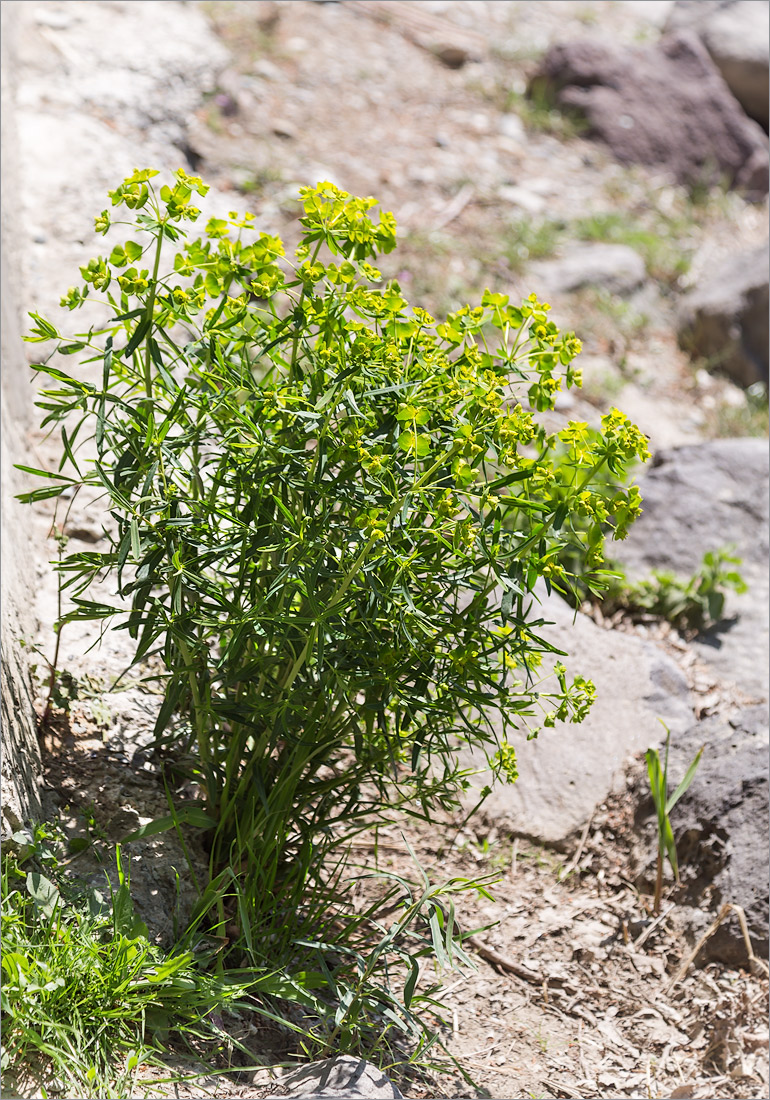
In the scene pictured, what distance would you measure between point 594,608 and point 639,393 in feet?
5.74

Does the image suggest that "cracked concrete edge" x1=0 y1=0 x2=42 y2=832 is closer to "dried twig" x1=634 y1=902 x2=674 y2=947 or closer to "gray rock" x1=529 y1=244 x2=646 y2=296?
"dried twig" x1=634 y1=902 x2=674 y2=947

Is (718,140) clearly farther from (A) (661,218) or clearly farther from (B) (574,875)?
(B) (574,875)

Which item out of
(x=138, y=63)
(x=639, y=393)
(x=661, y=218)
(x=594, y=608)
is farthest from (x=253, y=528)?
(x=661, y=218)

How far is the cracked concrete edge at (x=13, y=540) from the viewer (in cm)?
192

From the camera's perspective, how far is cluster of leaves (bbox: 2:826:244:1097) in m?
1.60

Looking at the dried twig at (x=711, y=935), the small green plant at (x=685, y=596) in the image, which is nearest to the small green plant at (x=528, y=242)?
the small green plant at (x=685, y=596)

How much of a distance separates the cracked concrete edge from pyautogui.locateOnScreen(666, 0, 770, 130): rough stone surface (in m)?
5.50

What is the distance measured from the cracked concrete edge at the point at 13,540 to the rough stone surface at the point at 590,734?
122cm

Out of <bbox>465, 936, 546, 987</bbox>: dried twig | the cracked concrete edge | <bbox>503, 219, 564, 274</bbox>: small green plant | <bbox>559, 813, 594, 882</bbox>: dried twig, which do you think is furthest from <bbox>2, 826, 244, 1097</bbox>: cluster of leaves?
<bbox>503, 219, 564, 274</bbox>: small green plant

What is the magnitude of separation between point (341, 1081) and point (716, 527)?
2.56 m

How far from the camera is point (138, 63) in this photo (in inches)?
194

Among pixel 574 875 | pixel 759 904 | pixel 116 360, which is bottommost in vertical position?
pixel 574 875

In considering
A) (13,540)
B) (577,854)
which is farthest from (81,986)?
(577,854)

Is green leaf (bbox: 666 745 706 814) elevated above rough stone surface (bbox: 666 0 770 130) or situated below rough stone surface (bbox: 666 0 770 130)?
below
